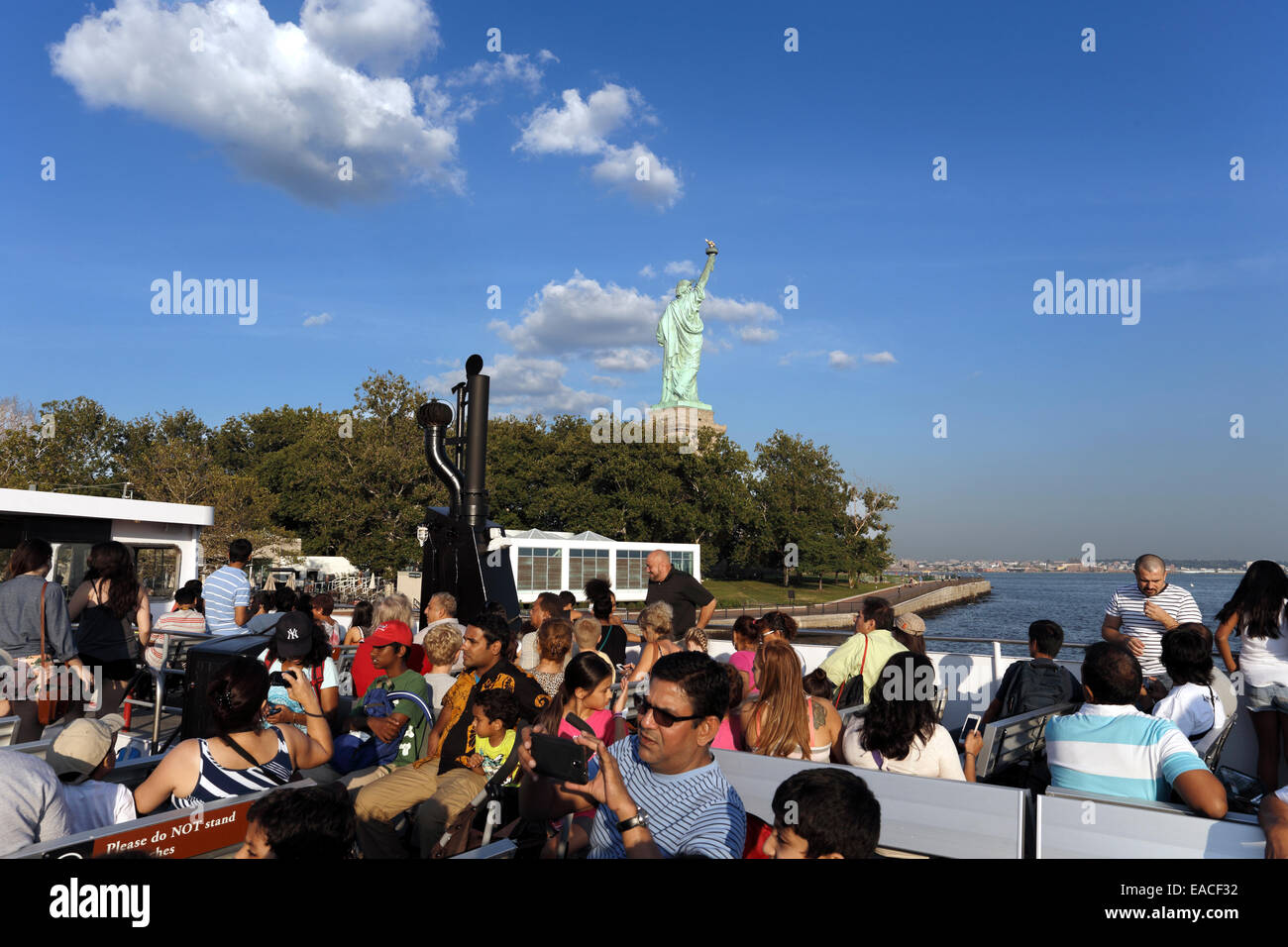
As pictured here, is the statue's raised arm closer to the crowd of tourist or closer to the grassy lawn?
the grassy lawn

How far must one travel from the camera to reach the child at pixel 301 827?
2.21 m

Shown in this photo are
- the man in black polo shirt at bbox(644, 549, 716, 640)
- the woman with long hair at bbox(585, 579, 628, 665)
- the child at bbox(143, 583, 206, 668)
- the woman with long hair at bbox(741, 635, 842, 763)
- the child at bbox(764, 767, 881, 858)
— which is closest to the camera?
the child at bbox(764, 767, 881, 858)

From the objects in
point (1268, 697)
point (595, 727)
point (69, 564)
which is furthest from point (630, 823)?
point (69, 564)

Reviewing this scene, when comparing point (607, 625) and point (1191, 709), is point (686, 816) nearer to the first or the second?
point (1191, 709)

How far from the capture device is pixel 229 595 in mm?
7445

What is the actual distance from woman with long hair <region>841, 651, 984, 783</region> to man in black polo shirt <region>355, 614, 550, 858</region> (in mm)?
1712

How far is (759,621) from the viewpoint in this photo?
6445 millimetres

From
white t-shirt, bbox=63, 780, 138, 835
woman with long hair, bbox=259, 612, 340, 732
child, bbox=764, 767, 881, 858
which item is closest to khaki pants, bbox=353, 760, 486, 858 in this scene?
woman with long hair, bbox=259, 612, 340, 732

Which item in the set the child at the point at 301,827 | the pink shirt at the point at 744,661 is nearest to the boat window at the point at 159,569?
the pink shirt at the point at 744,661

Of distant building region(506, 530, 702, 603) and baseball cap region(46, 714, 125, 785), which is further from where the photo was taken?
distant building region(506, 530, 702, 603)

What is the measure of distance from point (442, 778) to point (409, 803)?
19cm

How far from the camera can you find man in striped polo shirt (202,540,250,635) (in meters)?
7.21

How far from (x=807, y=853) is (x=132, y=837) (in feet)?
6.97
